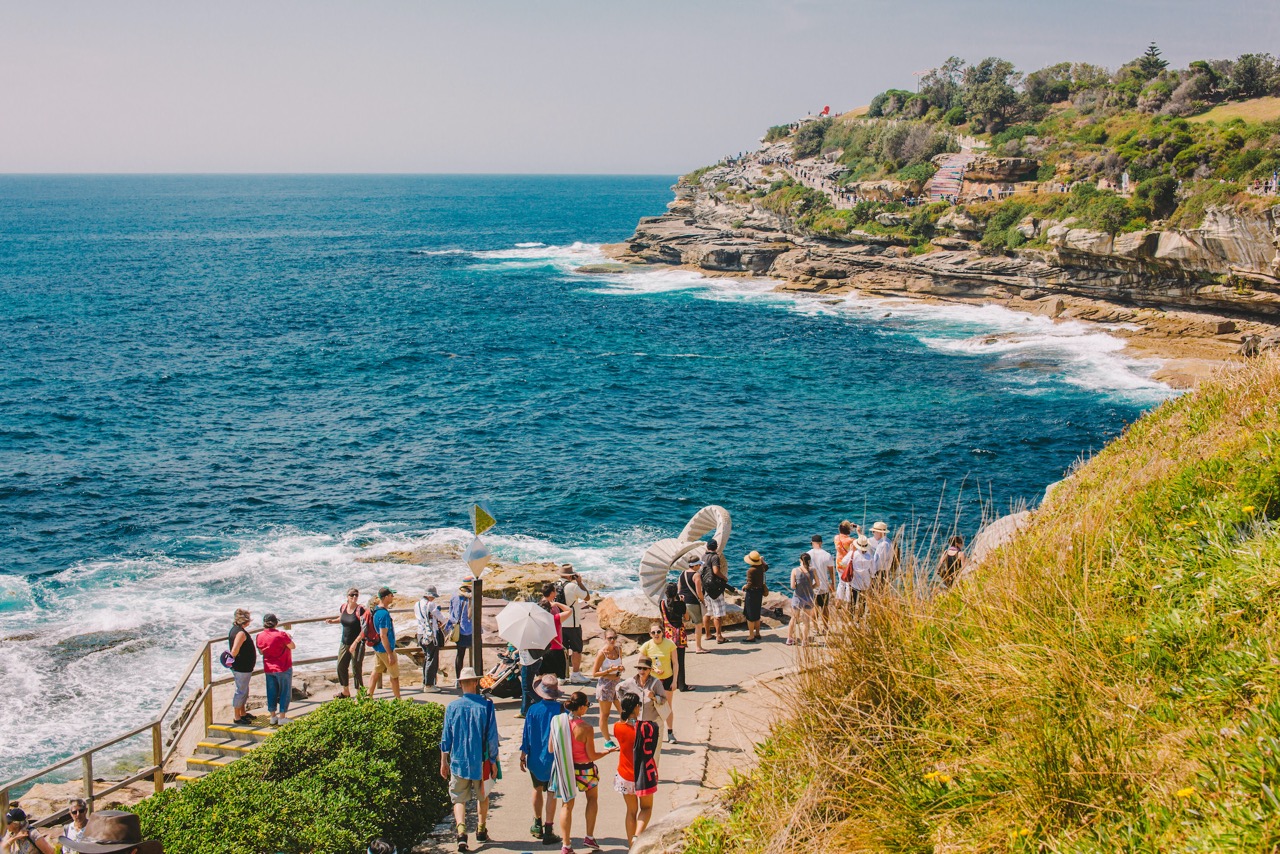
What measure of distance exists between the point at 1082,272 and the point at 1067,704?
54.1 m

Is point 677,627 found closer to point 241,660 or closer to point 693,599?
point 693,599

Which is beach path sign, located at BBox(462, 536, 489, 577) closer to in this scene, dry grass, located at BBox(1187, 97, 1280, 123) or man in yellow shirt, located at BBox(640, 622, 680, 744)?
man in yellow shirt, located at BBox(640, 622, 680, 744)

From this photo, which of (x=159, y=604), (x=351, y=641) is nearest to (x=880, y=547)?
(x=351, y=641)

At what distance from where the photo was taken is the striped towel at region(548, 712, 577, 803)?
8586 mm

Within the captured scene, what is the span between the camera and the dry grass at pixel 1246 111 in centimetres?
6000

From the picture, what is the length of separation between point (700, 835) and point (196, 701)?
8511mm

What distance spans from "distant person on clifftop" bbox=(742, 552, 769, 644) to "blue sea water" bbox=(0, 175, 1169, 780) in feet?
13.5

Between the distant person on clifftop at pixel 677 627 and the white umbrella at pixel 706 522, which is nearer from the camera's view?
the distant person on clifftop at pixel 677 627

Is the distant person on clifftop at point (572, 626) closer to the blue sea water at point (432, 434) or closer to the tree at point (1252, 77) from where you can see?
the blue sea water at point (432, 434)

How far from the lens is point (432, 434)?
37875 millimetres

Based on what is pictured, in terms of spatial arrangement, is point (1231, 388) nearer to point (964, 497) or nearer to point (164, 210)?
point (964, 497)

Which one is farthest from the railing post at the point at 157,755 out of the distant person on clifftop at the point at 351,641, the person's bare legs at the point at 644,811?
the person's bare legs at the point at 644,811

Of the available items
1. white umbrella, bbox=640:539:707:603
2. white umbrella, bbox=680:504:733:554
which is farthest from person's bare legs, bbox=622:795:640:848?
white umbrella, bbox=680:504:733:554

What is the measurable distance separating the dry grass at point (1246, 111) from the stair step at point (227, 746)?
69081 mm
